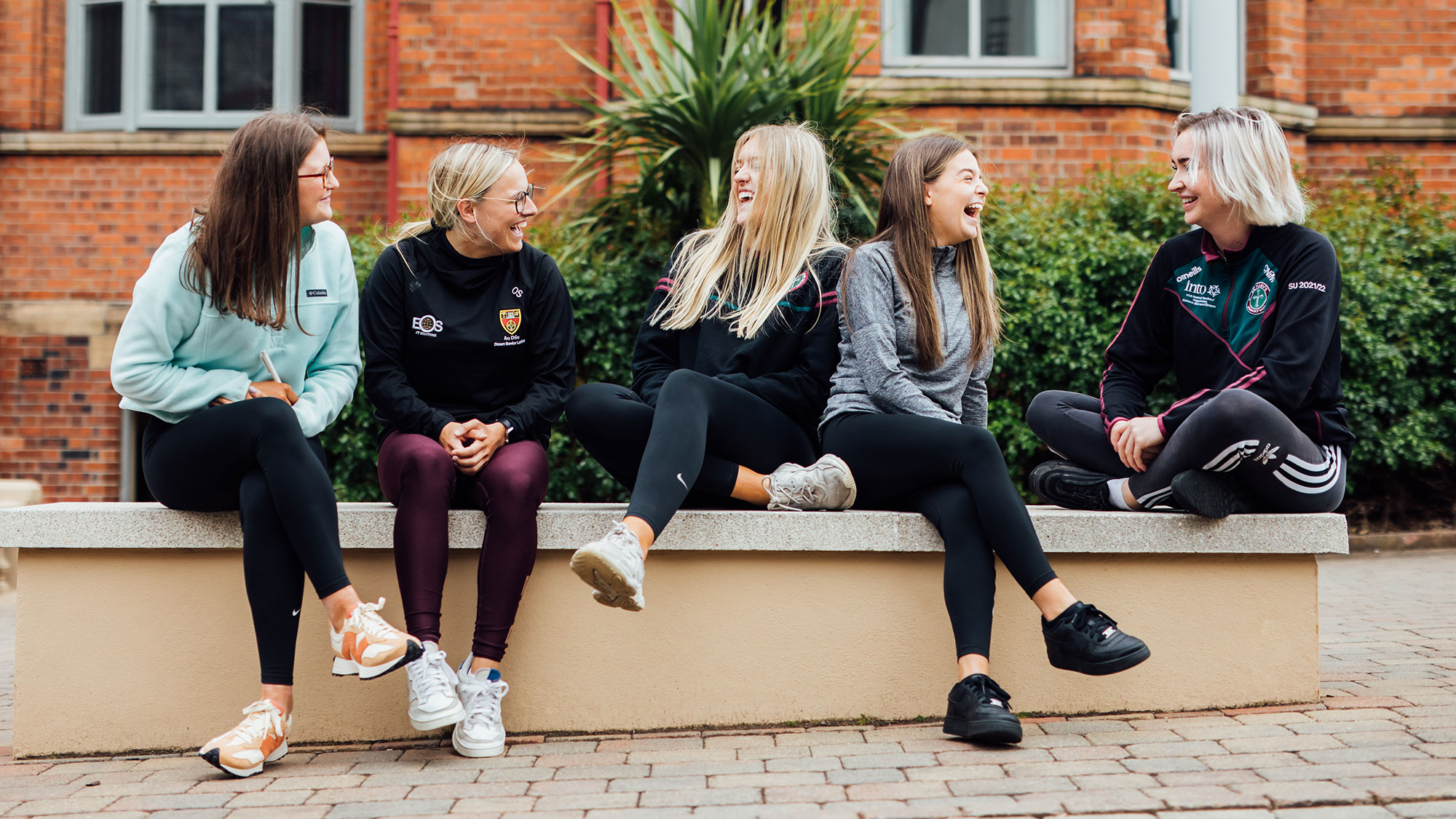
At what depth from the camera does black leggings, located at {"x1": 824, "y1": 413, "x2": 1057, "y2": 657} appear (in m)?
2.92

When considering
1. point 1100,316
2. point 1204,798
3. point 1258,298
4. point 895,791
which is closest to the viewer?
point 1204,798

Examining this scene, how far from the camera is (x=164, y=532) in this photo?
3.10 metres

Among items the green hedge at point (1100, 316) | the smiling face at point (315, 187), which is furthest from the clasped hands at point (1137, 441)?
the green hedge at point (1100, 316)

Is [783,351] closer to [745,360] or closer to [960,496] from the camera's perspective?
[745,360]

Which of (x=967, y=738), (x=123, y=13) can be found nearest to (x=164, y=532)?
(x=967, y=738)

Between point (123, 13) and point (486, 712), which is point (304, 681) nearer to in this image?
point (486, 712)

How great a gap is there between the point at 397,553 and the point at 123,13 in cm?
768

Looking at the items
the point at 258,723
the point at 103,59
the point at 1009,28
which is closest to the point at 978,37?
the point at 1009,28

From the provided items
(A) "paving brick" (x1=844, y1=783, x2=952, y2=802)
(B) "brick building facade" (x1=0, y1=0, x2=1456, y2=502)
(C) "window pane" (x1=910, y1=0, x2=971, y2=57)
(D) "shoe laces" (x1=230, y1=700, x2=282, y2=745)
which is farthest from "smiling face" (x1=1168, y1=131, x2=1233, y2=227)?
(C) "window pane" (x1=910, y1=0, x2=971, y2=57)

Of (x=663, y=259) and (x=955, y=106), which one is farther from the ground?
(x=955, y=106)

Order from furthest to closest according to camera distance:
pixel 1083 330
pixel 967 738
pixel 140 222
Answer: pixel 140 222 < pixel 1083 330 < pixel 967 738

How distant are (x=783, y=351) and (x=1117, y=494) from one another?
103cm

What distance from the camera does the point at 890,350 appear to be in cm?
322

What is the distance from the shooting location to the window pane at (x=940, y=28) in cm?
805
